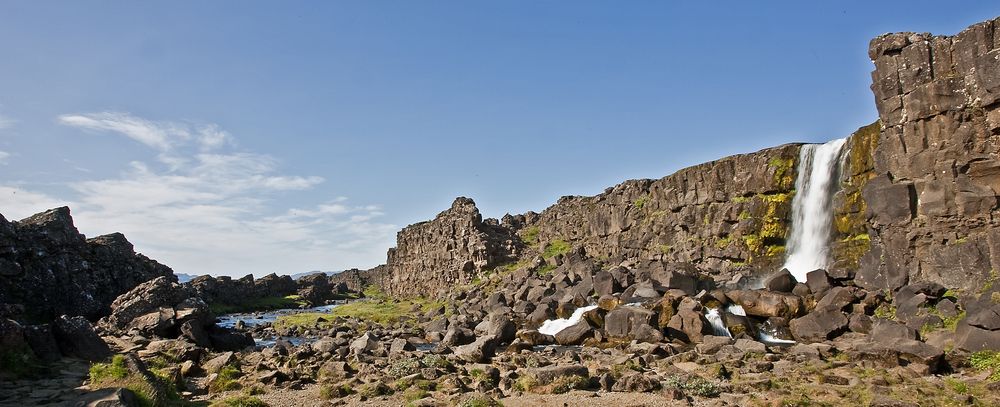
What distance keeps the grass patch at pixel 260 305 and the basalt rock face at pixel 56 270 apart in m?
33.7

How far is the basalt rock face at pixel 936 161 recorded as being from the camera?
1174 inches

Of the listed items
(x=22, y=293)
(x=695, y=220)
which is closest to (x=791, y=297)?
(x=695, y=220)

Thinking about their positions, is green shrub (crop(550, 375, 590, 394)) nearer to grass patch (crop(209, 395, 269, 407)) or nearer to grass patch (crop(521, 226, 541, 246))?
grass patch (crop(209, 395, 269, 407))

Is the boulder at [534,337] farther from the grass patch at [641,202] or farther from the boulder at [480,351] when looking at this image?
the grass patch at [641,202]

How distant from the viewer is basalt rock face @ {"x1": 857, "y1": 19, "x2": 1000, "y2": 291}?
2983 cm

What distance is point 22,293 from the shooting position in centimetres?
3136

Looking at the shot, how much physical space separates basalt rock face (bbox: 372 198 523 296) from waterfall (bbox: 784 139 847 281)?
38.9 metres

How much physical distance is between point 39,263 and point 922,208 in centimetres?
4895

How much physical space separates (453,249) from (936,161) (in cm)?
6009

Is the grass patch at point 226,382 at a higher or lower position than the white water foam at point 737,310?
higher

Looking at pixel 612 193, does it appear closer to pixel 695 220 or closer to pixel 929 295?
pixel 695 220

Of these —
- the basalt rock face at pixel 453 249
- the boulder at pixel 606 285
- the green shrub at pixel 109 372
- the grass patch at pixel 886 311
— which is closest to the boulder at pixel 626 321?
the boulder at pixel 606 285

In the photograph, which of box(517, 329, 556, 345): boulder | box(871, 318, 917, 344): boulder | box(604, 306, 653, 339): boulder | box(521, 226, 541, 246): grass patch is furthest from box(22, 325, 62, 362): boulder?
box(521, 226, 541, 246): grass patch

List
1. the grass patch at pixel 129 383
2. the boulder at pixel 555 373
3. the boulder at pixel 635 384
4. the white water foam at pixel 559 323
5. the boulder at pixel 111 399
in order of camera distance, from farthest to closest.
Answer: the white water foam at pixel 559 323, the boulder at pixel 555 373, the boulder at pixel 635 384, the grass patch at pixel 129 383, the boulder at pixel 111 399
